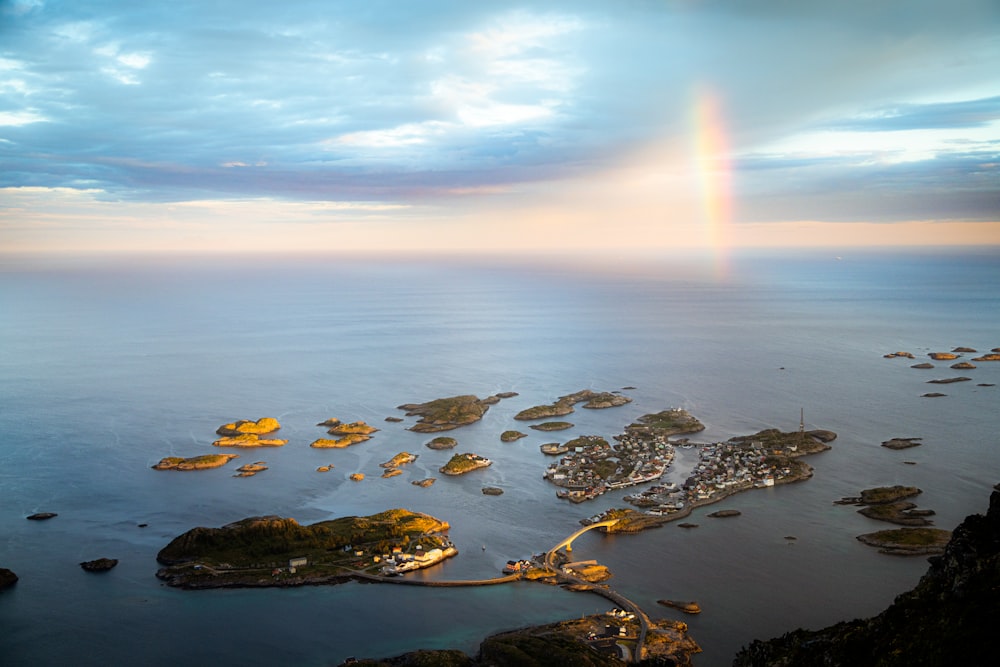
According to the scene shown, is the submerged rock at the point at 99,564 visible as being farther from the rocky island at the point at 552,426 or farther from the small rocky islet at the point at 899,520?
the small rocky islet at the point at 899,520

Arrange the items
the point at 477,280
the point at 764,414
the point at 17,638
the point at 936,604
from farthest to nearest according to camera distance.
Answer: the point at 477,280 → the point at 764,414 → the point at 17,638 → the point at 936,604

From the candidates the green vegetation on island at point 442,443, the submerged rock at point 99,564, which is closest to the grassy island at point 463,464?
the green vegetation on island at point 442,443

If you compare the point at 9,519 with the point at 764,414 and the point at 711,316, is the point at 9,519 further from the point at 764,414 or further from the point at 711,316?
the point at 711,316

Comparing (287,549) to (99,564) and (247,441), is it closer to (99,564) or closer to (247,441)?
(99,564)

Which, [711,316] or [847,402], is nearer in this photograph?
[847,402]

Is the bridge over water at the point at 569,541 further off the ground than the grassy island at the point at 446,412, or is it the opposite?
the grassy island at the point at 446,412

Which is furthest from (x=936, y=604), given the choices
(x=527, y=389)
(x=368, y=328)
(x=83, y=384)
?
(x=368, y=328)

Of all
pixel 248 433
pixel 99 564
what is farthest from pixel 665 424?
pixel 99 564
